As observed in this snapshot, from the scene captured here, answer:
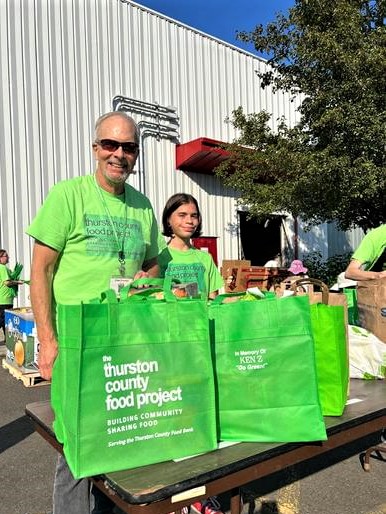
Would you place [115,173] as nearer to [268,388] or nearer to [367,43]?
[268,388]

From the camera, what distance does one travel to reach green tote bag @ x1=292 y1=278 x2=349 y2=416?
6.29 feet

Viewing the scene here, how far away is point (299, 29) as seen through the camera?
858cm

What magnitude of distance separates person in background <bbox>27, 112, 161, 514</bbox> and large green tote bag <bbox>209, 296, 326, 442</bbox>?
0.58 m

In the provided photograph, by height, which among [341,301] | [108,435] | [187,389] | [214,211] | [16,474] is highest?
[214,211]

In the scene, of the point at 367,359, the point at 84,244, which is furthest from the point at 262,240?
the point at 84,244

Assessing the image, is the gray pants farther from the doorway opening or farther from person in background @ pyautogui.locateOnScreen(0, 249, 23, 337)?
the doorway opening

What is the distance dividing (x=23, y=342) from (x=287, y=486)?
3.95 meters

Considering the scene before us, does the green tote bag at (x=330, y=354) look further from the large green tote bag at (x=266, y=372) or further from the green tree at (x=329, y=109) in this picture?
the green tree at (x=329, y=109)

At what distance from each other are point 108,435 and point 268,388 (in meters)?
0.58

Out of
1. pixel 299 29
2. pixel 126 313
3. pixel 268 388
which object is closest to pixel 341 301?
pixel 268 388

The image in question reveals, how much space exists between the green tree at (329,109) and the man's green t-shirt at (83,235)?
6.45m

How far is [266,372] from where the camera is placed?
166 cm

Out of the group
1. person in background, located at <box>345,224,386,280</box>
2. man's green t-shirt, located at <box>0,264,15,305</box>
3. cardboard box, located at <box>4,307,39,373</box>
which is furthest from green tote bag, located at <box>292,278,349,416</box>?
man's green t-shirt, located at <box>0,264,15,305</box>

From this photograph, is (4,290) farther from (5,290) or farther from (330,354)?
(330,354)
